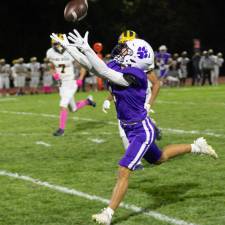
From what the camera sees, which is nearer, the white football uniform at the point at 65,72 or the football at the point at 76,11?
the football at the point at 76,11

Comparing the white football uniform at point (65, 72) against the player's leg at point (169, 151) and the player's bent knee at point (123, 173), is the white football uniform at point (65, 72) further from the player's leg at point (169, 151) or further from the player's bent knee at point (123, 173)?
the player's bent knee at point (123, 173)

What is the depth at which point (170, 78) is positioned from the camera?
31.9 m

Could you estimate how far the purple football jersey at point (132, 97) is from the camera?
5.81 m

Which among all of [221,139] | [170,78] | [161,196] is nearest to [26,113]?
[221,139]

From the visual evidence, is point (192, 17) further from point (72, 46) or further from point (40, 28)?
point (72, 46)

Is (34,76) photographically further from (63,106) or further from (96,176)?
(96,176)

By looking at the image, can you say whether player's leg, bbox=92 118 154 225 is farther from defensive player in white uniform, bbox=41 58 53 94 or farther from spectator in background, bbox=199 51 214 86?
spectator in background, bbox=199 51 214 86

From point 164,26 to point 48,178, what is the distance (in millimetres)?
33135

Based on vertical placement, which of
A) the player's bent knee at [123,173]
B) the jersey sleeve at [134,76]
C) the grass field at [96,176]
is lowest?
the grass field at [96,176]

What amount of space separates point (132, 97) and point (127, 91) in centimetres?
8

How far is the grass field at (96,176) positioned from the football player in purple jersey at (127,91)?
1.34 feet

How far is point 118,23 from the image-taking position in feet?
128

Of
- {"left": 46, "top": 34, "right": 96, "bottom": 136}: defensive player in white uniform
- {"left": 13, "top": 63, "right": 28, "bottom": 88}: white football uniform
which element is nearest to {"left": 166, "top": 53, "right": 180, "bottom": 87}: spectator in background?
{"left": 13, "top": 63, "right": 28, "bottom": 88}: white football uniform

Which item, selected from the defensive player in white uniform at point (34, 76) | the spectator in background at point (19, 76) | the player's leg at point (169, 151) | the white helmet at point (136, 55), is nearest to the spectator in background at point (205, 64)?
the defensive player in white uniform at point (34, 76)
